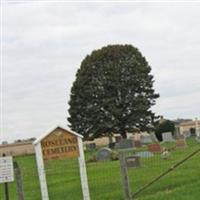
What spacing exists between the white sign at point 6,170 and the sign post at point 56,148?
53 centimetres

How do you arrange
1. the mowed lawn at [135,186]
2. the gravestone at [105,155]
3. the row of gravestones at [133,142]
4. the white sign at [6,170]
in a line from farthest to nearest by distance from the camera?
1. the row of gravestones at [133,142]
2. the gravestone at [105,155]
3. the mowed lawn at [135,186]
4. the white sign at [6,170]

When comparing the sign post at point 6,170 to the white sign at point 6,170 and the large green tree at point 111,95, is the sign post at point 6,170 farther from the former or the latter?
the large green tree at point 111,95

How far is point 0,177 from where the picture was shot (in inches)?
431

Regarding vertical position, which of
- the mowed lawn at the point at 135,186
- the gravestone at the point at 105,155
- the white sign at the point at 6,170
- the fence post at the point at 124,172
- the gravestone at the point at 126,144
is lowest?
the mowed lawn at the point at 135,186

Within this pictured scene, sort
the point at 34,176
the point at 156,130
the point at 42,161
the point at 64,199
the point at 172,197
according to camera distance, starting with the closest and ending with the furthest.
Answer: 1. the point at 42,161
2. the point at 172,197
3. the point at 64,199
4. the point at 34,176
5. the point at 156,130

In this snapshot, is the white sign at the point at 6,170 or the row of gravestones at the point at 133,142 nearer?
the white sign at the point at 6,170

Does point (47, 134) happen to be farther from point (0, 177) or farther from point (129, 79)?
point (129, 79)

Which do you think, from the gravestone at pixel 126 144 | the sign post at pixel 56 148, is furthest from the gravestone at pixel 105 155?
the sign post at pixel 56 148

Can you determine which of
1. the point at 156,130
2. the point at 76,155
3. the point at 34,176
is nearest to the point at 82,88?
the point at 156,130

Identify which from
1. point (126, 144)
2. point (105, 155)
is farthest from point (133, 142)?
point (105, 155)

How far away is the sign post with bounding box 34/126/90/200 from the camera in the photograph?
1095cm

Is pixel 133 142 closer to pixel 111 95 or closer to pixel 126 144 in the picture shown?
pixel 126 144

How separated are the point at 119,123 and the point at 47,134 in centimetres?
5168

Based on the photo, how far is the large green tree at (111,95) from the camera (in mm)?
62344
